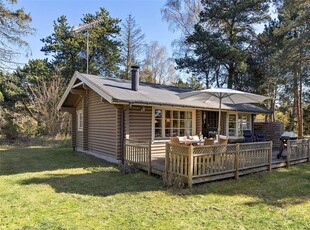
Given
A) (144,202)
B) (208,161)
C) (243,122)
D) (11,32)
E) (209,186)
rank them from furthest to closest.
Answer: (11,32) < (243,122) < (208,161) < (209,186) < (144,202)

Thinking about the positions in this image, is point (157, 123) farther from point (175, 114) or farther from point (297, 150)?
point (297, 150)

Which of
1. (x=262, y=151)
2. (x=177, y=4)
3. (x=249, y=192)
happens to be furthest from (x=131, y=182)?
(x=177, y=4)

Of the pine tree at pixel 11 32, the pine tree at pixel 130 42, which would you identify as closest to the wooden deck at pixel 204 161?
the pine tree at pixel 11 32

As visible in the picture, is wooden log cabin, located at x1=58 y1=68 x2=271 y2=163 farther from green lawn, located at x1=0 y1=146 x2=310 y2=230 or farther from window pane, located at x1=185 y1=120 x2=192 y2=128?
green lawn, located at x1=0 y1=146 x2=310 y2=230

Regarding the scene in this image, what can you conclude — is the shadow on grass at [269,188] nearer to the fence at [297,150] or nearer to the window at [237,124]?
the fence at [297,150]

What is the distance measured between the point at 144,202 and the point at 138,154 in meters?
2.82

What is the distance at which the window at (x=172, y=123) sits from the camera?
31.2ft

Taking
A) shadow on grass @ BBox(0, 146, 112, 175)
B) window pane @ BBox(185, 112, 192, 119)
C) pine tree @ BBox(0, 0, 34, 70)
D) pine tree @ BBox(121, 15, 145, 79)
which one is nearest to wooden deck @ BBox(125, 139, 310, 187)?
shadow on grass @ BBox(0, 146, 112, 175)

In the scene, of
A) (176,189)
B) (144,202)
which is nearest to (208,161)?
(176,189)

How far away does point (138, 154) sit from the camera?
7.80 meters

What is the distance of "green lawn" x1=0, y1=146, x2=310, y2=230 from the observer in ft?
13.4

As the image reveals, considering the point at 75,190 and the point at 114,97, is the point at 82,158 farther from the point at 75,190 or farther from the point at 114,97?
the point at 75,190

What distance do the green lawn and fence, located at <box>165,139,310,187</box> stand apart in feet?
0.87

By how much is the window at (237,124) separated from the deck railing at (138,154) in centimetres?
602
